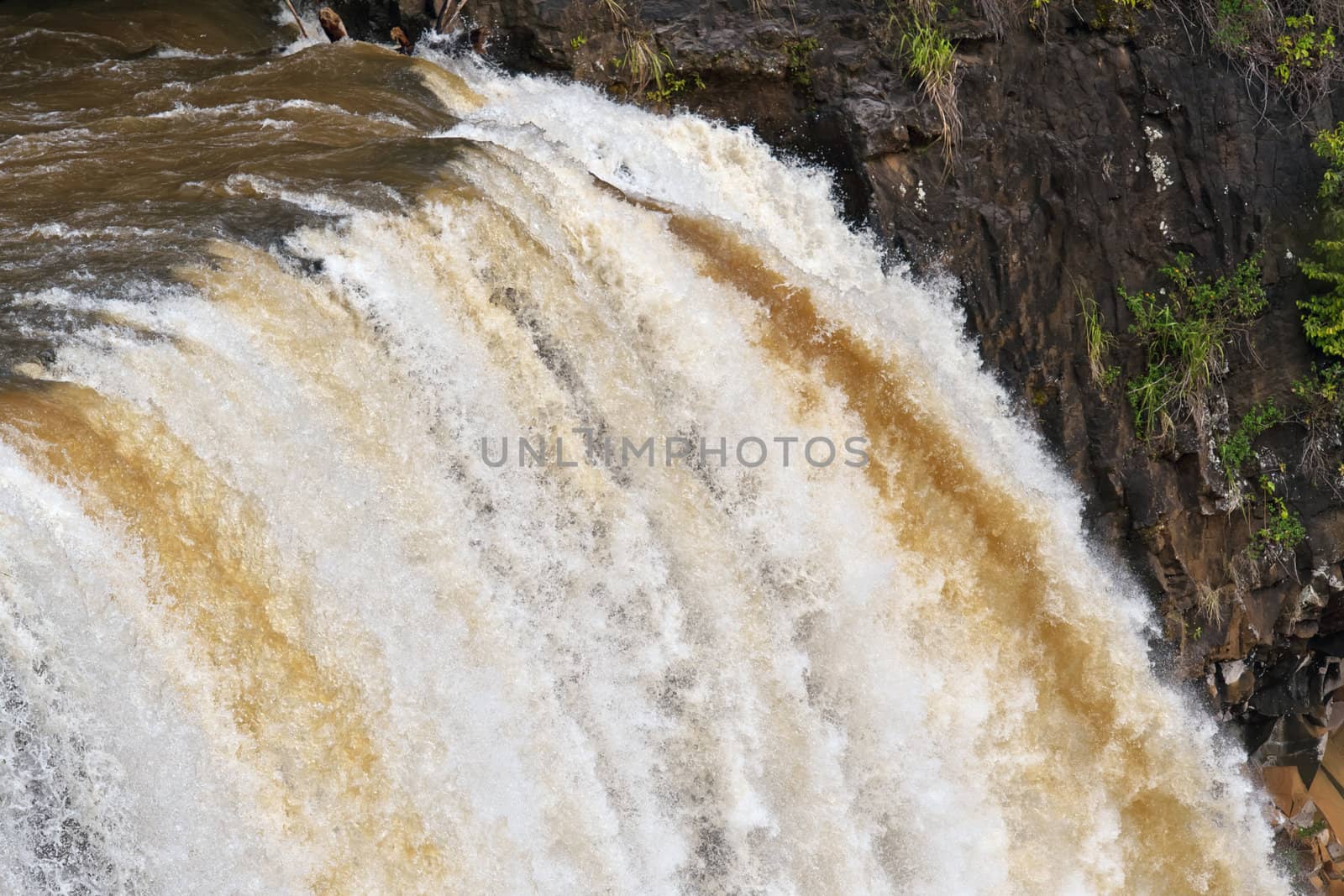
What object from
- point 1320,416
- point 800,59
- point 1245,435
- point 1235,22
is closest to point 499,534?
point 800,59

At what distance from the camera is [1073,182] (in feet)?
Result: 21.5

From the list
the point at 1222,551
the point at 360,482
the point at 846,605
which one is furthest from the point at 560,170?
the point at 1222,551

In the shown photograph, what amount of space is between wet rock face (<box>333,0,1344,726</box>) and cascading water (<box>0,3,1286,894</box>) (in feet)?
0.81

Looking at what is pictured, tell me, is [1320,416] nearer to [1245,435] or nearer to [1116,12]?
[1245,435]

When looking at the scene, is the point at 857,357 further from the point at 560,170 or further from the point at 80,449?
the point at 80,449

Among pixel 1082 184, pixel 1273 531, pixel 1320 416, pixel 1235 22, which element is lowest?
pixel 1273 531

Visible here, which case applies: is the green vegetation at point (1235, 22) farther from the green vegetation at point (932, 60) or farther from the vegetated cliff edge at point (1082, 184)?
the green vegetation at point (932, 60)

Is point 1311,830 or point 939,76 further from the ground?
point 939,76

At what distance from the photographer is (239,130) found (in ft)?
17.3

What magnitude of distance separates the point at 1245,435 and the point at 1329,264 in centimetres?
102

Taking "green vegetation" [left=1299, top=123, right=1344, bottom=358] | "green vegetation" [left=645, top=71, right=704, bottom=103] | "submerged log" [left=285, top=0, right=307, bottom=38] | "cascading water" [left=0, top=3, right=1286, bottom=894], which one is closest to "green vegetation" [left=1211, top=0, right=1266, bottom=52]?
"green vegetation" [left=1299, top=123, right=1344, bottom=358]

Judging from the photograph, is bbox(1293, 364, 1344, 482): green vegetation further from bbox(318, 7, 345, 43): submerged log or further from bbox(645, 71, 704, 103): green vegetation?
bbox(318, 7, 345, 43): submerged log

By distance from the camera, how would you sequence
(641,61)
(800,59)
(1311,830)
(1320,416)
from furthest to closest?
1. (1311,830)
2. (1320,416)
3. (800,59)
4. (641,61)

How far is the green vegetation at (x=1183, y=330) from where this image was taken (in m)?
6.57
